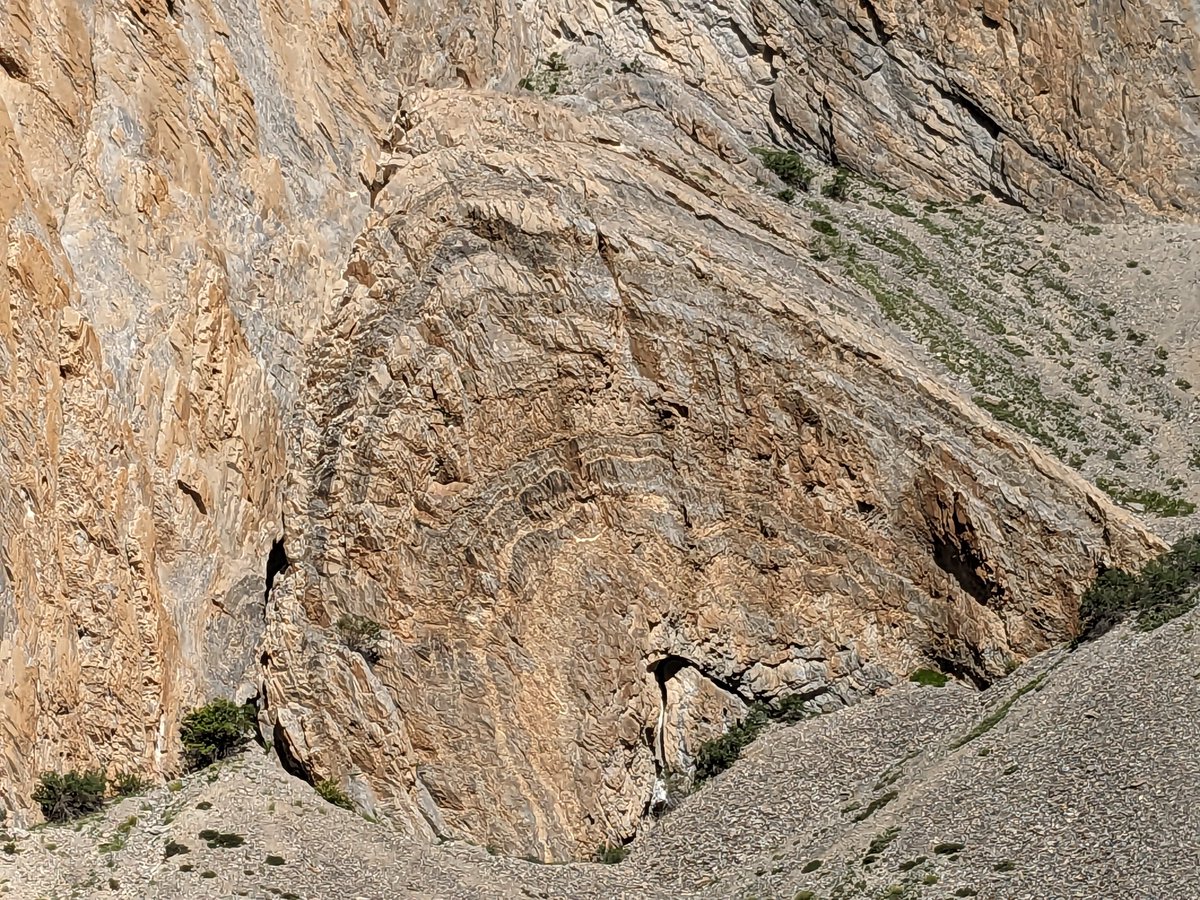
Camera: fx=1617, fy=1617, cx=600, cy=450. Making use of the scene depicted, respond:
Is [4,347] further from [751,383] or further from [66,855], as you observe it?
[751,383]

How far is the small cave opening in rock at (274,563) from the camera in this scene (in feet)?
149

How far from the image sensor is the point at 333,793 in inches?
1651

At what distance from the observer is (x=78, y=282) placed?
4225cm

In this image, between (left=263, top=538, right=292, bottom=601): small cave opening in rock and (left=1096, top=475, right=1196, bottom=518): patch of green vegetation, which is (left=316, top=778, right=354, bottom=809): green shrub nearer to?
(left=263, top=538, right=292, bottom=601): small cave opening in rock

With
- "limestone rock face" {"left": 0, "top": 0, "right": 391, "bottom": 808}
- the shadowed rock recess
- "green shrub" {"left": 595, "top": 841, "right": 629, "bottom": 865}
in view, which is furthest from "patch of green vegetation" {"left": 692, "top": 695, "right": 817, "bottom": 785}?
"limestone rock face" {"left": 0, "top": 0, "right": 391, "bottom": 808}

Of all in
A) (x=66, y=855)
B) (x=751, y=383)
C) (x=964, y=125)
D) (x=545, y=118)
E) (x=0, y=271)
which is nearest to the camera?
(x=66, y=855)

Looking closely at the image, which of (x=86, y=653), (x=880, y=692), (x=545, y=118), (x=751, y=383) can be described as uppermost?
(x=545, y=118)

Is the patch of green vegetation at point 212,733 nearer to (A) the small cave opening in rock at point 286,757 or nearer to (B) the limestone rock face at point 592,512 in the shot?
(A) the small cave opening in rock at point 286,757

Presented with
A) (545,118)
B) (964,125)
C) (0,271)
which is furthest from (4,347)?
(964,125)

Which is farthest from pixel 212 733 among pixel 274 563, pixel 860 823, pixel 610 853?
pixel 860 823

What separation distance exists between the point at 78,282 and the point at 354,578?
418 inches

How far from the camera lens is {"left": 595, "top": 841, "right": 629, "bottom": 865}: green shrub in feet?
138

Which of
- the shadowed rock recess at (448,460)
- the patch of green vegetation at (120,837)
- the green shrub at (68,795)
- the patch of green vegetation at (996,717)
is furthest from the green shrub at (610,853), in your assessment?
the green shrub at (68,795)

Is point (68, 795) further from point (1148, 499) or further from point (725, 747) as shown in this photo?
point (1148, 499)
